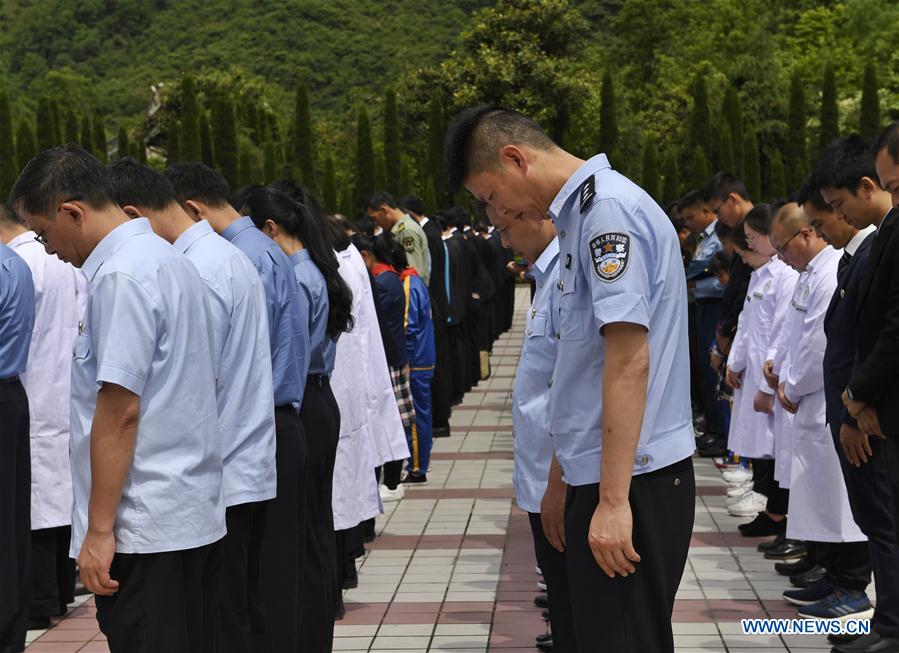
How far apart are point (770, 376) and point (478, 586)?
2.06 metres

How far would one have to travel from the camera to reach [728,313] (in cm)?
955

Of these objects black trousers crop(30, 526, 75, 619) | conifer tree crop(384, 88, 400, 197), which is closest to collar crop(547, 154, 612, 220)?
black trousers crop(30, 526, 75, 619)

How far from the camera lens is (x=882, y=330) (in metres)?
4.88

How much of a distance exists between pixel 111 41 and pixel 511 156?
98684mm

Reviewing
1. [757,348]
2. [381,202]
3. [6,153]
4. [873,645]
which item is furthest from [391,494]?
[6,153]

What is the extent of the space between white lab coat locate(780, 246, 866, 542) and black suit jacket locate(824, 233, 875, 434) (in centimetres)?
76

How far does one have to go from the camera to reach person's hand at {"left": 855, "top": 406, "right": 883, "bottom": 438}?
194 inches

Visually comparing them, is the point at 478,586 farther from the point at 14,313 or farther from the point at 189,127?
the point at 189,127

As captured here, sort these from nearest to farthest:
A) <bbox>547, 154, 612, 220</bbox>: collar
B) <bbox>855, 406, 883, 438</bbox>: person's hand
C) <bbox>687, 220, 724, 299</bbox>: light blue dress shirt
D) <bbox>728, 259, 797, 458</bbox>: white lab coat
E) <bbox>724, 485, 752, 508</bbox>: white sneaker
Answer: <bbox>547, 154, 612, 220</bbox>: collar, <bbox>855, 406, 883, 438</bbox>: person's hand, <bbox>728, 259, 797, 458</bbox>: white lab coat, <bbox>724, 485, 752, 508</bbox>: white sneaker, <bbox>687, 220, 724, 299</bbox>: light blue dress shirt

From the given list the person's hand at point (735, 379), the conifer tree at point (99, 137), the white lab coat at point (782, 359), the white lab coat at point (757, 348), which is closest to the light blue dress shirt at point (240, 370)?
the white lab coat at point (782, 359)

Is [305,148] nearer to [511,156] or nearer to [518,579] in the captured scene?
[518,579]

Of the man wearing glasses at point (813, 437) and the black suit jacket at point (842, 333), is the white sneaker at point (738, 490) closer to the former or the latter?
the man wearing glasses at point (813, 437)

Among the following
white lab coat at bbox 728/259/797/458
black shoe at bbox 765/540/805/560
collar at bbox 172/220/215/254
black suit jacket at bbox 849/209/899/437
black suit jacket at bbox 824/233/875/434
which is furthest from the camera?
white lab coat at bbox 728/259/797/458

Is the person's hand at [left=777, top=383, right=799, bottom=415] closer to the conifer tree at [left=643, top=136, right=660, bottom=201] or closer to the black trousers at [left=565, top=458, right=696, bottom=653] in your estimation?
the black trousers at [left=565, top=458, right=696, bottom=653]
